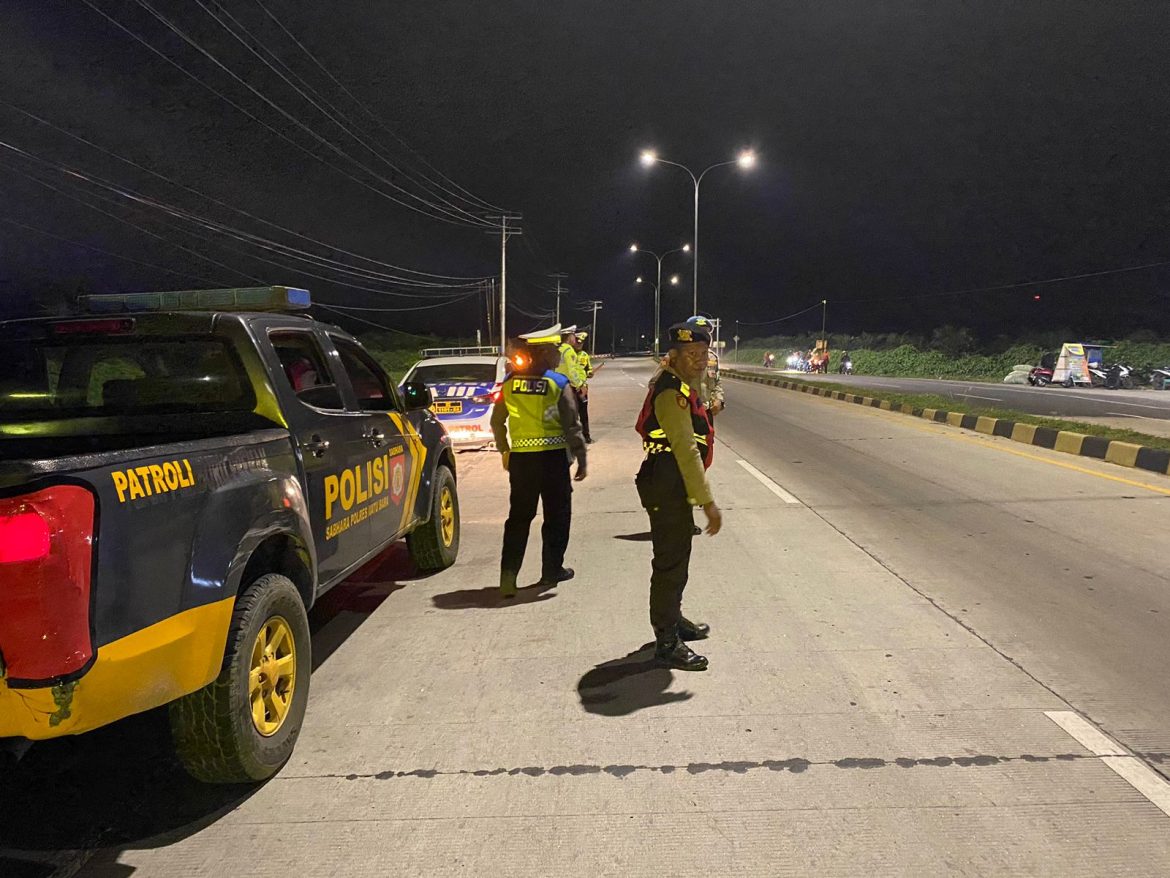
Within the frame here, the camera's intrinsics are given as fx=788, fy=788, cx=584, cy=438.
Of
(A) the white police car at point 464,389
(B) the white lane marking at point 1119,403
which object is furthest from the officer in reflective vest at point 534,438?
(B) the white lane marking at point 1119,403

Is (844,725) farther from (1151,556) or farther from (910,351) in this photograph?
(910,351)

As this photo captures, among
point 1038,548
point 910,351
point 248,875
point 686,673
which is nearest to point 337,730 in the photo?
point 248,875

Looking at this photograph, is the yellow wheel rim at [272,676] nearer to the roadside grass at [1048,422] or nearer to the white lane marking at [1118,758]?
the white lane marking at [1118,758]

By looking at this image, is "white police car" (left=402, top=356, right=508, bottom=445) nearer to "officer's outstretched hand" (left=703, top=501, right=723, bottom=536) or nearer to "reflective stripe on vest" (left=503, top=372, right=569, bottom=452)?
"reflective stripe on vest" (left=503, top=372, right=569, bottom=452)

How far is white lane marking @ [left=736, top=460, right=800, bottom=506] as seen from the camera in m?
8.55

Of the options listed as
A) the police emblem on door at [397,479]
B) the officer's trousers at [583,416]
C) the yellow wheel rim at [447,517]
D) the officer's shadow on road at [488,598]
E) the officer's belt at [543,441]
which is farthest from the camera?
the officer's trousers at [583,416]

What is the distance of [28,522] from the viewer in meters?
2.11

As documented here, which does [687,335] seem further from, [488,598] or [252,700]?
[252,700]

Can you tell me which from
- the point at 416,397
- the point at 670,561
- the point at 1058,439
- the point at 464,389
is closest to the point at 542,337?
the point at 416,397

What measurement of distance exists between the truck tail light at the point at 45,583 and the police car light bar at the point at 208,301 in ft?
6.78

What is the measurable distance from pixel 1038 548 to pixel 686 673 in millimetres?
3954

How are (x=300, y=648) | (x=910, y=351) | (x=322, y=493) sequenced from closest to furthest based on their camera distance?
(x=300, y=648) < (x=322, y=493) < (x=910, y=351)

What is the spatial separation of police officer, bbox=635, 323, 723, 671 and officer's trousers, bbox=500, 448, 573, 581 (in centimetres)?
136

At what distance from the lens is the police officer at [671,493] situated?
3977 mm
